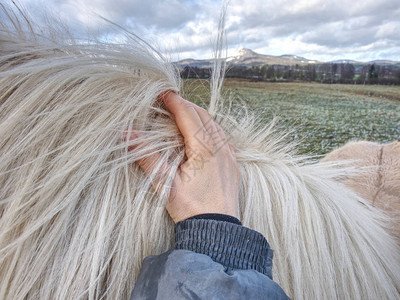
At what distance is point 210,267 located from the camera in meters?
0.39

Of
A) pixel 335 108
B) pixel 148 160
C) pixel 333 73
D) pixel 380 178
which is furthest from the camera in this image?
pixel 333 73

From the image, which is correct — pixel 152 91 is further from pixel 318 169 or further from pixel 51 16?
pixel 318 169

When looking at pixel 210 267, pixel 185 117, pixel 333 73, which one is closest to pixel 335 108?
pixel 333 73

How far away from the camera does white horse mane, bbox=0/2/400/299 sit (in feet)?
1.41

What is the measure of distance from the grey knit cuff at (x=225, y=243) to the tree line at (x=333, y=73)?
2.06m

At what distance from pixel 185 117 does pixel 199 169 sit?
0.41ft

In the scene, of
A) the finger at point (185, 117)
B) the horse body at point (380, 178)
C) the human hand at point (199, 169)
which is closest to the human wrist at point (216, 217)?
the human hand at point (199, 169)

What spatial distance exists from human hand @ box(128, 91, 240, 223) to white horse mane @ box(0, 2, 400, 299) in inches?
1.2

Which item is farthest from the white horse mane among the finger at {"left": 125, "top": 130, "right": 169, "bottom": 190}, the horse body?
the horse body

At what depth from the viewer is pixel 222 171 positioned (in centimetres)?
54

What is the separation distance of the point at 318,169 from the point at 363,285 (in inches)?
13.8

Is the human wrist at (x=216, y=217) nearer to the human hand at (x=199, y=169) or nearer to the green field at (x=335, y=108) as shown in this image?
the human hand at (x=199, y=169)

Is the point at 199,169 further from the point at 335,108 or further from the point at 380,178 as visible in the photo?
the point at 335,108

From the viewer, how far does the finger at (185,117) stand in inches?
21.6
